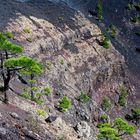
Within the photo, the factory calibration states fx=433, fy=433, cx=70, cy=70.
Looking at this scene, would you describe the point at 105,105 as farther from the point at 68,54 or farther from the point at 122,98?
the point at 68,54

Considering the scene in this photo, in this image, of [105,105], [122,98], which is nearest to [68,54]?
[105,105]

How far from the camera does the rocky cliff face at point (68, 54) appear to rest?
258 feet

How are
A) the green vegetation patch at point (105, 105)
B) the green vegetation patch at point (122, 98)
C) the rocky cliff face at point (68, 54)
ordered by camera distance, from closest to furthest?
the rocky cliff face at point (68, 54) < the green vegetation patch at point (105, 105) < the green vegetation patch at point (122, 98)

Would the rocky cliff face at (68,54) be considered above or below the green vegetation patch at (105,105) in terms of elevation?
above

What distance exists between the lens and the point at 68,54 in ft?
308

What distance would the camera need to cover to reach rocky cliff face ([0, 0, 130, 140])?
3091 inches

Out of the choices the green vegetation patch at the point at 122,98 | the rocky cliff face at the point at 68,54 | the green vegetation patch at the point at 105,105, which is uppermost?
the rocky cliff face at the point at 68,54

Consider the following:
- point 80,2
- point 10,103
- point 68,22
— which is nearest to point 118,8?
point 80,2

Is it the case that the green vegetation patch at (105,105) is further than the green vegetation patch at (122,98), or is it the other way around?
the green vegetation patch at (122,98)

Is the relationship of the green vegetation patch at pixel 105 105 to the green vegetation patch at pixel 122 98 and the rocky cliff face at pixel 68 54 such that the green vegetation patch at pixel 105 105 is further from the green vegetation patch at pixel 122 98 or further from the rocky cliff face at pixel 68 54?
the green vegetation patch at pixel 122 98

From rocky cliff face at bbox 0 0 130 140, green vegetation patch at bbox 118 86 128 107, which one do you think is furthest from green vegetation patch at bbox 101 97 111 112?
green vegetation patch at bbox 118 86 128 107

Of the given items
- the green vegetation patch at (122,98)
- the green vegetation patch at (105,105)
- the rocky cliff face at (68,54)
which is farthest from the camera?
the green vegetation patch at (122,98)

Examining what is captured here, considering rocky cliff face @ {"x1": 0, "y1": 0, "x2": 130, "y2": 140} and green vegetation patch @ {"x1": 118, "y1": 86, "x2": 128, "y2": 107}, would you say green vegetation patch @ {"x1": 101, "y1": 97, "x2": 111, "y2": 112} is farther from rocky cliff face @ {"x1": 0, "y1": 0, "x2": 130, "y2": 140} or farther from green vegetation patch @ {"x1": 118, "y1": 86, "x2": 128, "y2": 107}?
green vegetation patch @ {"x1": 118, "y1": 86, "x2": 128, "y2": 107}

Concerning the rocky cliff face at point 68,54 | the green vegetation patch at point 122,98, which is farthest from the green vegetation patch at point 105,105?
the green vegetation patch at point 122,98
